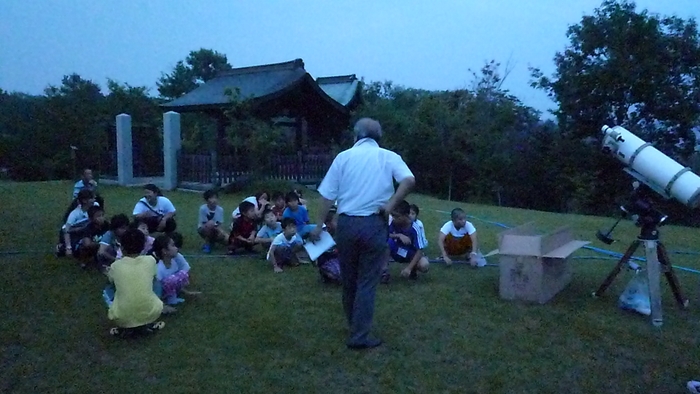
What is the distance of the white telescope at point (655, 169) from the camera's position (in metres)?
5.41

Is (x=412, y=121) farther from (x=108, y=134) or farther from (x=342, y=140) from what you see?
(x=108, y=134)

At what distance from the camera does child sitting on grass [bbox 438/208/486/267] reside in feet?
25.0

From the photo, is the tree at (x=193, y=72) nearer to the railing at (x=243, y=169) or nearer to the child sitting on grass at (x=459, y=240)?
the railing at (x=243, y=169)

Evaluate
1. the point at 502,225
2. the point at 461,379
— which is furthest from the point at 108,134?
the point at 461,379

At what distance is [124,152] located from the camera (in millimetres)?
19609

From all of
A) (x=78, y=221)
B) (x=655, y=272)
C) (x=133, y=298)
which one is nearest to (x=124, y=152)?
(x=78, y=221)

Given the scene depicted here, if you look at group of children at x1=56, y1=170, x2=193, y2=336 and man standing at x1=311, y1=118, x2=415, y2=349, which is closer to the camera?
man standing at x1=311, y1=118, x2=415, y2=349

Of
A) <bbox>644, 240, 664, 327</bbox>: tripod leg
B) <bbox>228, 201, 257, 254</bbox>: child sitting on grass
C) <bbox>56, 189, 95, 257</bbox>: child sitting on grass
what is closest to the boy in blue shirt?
<bbox>228, 201, 257, 254</bbox>: child sitting on grass

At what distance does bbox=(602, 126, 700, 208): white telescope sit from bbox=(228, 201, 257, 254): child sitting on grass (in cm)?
446

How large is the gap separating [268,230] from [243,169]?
31.8 feet

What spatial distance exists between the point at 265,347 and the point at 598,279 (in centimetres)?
416

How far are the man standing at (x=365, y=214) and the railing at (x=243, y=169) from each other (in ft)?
42.4

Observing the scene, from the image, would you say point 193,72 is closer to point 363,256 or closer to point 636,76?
point 636,76

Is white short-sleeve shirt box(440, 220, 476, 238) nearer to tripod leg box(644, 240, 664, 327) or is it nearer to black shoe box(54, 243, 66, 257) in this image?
tripod leg box(644, 240, 664, 327)
